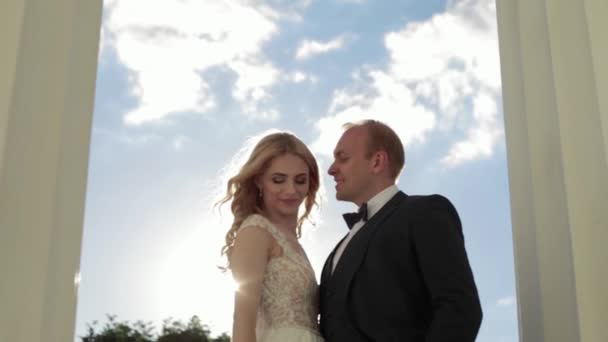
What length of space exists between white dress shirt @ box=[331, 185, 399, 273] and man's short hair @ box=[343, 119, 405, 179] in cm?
14

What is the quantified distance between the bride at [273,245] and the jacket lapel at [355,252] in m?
0.18

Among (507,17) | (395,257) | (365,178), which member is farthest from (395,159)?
(507,17)

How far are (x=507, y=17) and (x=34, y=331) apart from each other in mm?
1692

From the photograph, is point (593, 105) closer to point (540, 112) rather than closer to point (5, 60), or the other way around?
point (540, 112)

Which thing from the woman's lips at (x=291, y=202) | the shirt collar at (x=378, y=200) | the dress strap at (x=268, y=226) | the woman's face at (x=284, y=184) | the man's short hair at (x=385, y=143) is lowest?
the dress strap at (x=268, y=226)

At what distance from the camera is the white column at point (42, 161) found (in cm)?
191

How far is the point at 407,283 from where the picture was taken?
2.59 metres

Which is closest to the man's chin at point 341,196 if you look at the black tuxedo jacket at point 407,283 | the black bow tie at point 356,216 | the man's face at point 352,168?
the man's face at point 352,168

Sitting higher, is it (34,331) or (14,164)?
(14,164)

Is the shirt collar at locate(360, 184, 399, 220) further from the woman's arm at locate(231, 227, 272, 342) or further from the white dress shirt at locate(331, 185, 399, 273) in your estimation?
the woman's arm at locate(231, 227, 272, 342)

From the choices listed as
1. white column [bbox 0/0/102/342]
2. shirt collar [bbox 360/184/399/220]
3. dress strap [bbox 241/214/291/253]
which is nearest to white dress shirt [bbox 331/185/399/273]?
shirt collar [bbox 360/184/399/220]

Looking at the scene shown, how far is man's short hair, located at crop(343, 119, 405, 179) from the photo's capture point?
10.3 feet

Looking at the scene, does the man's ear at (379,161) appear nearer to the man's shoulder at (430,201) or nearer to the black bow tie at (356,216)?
the black bow tie at (356,216)

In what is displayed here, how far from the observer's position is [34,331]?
1.89m
